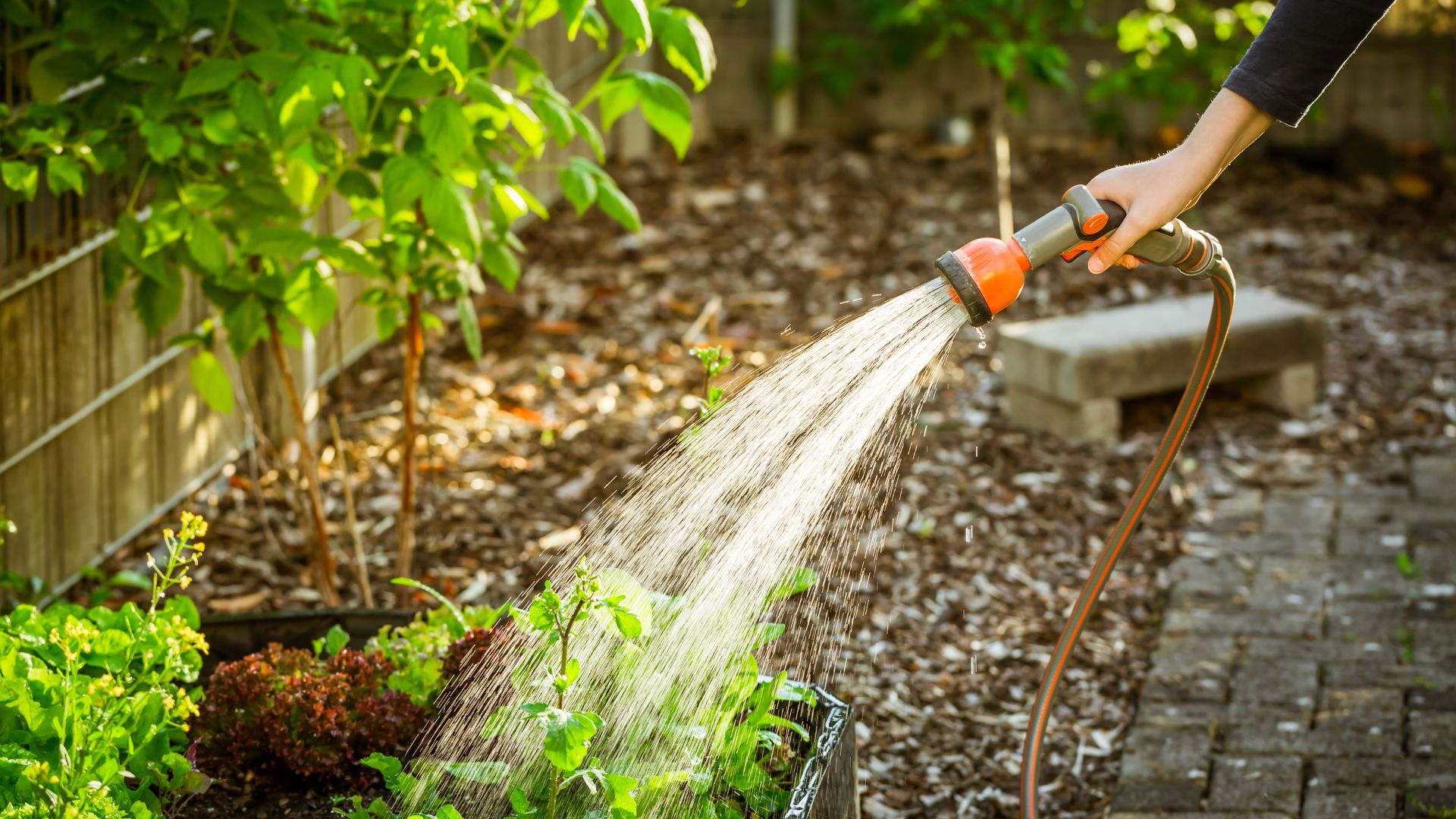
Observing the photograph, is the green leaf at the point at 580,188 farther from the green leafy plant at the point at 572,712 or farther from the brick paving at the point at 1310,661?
the brick paving at the point at 1310,661

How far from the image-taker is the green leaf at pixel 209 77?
235 cm

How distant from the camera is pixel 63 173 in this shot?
2.28 m

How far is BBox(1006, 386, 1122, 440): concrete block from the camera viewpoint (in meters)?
4.53

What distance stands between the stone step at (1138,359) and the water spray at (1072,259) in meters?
2.22

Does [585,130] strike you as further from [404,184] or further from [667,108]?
[404,184]

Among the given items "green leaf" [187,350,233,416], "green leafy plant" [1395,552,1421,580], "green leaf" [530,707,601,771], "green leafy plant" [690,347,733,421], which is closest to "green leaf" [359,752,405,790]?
"green leaf" [530,707,601,771]

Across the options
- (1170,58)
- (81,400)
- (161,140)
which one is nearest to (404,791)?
(161,140)

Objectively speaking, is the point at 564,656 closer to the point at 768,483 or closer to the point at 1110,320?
the point at 768,483

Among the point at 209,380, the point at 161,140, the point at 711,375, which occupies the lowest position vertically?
the point at 209,380

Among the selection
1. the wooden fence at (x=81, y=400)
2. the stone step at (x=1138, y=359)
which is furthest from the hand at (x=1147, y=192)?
the stone step at (x=1138, y=359)

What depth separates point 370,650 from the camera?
94.0 inches

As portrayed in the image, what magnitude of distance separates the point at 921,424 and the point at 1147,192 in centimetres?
280

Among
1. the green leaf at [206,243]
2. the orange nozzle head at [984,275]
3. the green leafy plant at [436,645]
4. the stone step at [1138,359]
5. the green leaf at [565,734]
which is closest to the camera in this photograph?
the green leaf at [565,734]

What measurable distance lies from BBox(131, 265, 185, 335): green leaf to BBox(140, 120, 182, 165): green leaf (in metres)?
0.45
